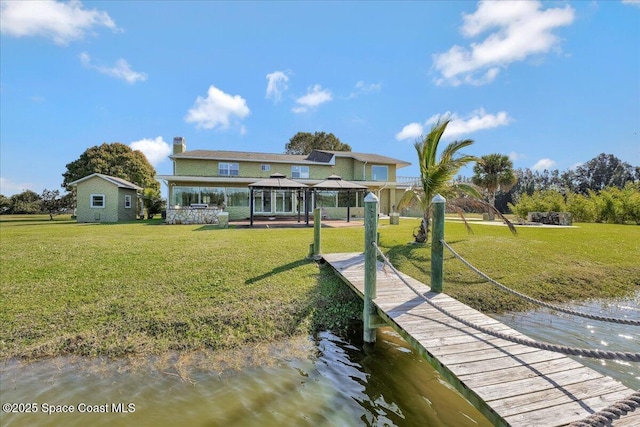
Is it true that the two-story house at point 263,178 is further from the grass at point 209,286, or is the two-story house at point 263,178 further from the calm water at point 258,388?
the calm water at point 258,388

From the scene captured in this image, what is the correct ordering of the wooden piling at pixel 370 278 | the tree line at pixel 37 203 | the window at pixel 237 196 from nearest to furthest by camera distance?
the wooden piling at pixel 370 278 < the window at pixel 237 196 < the tree line at pixel 37 203

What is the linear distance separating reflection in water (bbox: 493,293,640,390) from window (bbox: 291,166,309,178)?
2195 centimetres

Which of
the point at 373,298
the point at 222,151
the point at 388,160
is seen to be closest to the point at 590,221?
the point at 388,160

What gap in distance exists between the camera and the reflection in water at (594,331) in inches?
171

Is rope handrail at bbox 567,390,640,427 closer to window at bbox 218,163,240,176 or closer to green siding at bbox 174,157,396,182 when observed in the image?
green siding at bbox 174,157,396,182

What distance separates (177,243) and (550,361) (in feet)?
34.0

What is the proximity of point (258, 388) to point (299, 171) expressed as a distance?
2389cm

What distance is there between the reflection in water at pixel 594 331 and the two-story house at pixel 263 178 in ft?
56.1

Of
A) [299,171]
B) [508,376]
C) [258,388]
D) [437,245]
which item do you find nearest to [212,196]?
[299,171]

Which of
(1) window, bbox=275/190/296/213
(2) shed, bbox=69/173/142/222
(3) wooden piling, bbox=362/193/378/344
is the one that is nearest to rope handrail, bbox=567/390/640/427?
(3) wooden piling, bbox=362/193/378/344

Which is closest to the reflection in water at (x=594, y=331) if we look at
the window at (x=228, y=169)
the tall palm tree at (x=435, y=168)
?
the tall palm tree at (x=435, y=168)

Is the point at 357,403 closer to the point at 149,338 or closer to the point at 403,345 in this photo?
the point at 403,345

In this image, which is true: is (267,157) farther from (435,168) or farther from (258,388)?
(258,388)

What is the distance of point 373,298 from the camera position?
16.4 ft
